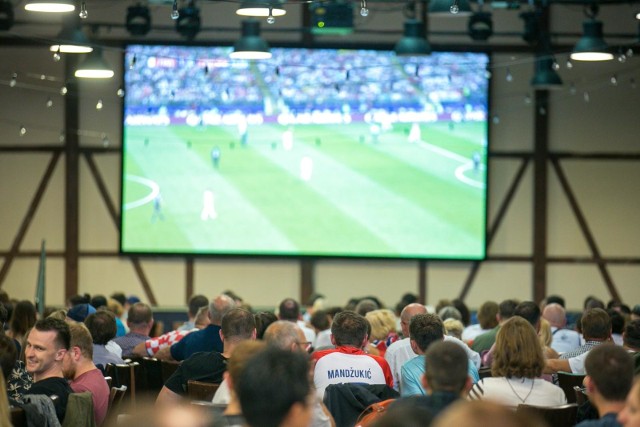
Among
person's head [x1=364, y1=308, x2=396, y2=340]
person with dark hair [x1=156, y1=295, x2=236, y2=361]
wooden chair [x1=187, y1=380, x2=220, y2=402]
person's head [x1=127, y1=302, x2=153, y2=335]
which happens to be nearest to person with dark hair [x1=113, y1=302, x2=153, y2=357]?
person's head [x1=127, y1=302, x2=153, y2=335]

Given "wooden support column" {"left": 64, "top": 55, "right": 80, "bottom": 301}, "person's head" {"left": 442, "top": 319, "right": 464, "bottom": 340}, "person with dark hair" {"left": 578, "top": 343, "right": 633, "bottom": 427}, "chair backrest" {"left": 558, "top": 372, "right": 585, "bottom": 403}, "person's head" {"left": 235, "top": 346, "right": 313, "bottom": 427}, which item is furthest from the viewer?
"wooden support column" {"left": 64, "top": 55, "right": 80, "bottom": 301}

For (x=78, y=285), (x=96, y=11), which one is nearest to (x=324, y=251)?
(x=78, y=285)

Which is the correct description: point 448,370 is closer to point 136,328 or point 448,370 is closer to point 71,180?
point 136,328

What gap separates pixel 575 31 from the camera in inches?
624

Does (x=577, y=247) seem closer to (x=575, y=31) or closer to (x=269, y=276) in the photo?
(x=575, y=31)

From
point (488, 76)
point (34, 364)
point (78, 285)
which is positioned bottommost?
point (78, 285)

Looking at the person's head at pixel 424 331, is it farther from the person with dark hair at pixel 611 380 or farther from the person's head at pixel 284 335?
the person with dark hair at pixel 611 380

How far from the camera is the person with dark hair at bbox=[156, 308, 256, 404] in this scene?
6055 millimetres

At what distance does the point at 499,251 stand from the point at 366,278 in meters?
1.86

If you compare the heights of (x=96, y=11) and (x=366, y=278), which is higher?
(x=96, y=11)

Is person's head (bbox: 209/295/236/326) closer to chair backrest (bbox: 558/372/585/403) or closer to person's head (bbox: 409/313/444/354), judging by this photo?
person's head (bbox: 409/313/444/354)

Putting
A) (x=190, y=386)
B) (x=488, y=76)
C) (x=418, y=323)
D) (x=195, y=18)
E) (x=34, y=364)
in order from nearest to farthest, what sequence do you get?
(x=34, y=364)
(x=190, y=386)
(x=418, y=323)
(x=195, y=18)
(x=488, y=76)

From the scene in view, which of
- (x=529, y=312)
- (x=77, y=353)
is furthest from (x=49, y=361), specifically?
(x=529, y=312)

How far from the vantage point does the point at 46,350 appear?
17.5ft
